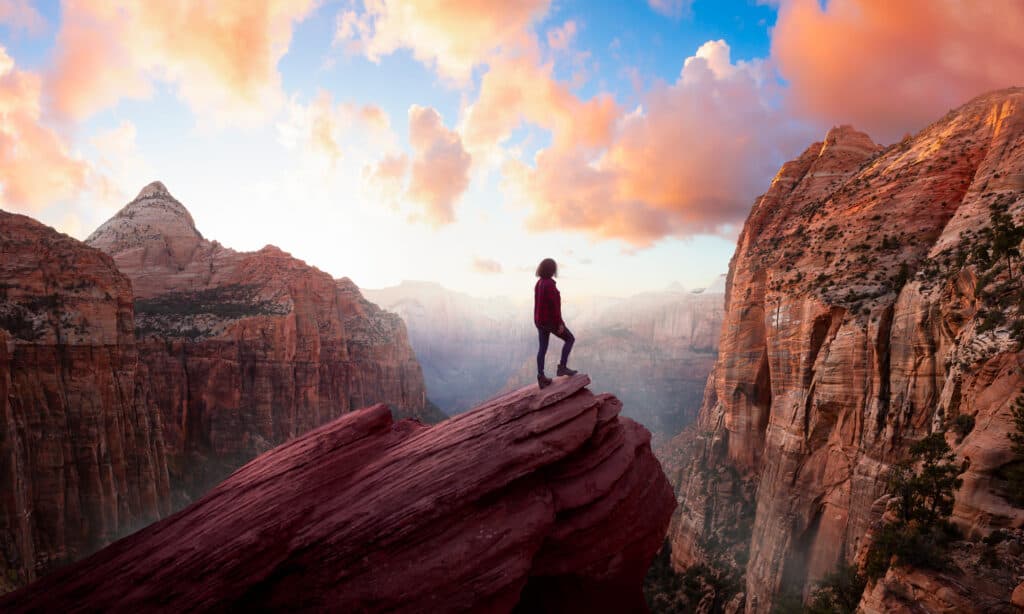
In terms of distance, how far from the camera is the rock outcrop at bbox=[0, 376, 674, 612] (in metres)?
8.44

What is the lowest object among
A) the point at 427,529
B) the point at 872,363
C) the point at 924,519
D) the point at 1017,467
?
the point at 924,519

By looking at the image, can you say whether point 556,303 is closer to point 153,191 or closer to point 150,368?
point 150,368

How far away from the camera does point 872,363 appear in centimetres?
2389

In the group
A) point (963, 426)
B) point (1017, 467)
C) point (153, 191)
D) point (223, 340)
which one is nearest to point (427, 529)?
point (1017, 467)

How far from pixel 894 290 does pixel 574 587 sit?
27290 millimetres

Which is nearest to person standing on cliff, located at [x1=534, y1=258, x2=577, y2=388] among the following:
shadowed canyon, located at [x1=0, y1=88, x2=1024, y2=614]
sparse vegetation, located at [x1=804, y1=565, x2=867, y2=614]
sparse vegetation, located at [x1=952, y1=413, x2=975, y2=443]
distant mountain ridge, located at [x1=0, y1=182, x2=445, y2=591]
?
shadowed canyon, located at [x1=0, y1=88, x2=1024, y2=614]

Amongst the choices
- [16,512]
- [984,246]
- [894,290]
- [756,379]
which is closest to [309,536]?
[16,512]

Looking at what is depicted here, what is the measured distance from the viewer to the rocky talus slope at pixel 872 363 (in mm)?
13853

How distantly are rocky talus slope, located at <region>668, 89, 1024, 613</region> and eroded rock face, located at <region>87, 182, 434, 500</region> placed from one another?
5599cm

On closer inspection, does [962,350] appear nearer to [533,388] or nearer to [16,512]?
[533,388]

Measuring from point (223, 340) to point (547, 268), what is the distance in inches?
2347

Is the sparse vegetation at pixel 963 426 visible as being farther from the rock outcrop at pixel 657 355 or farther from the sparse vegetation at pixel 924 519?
the rock outcrop at pixel 657 355

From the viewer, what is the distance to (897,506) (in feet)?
49.3

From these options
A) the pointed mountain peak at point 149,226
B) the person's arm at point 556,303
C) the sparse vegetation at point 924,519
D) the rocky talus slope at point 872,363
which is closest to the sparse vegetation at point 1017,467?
the rocky talus slope at point 872,363
